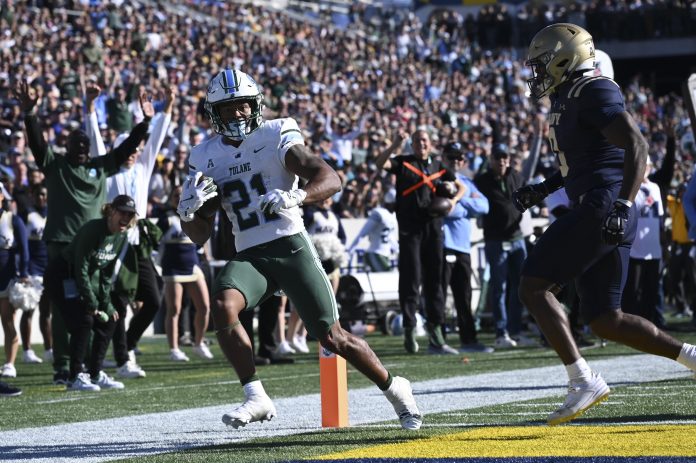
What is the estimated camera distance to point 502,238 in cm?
1261

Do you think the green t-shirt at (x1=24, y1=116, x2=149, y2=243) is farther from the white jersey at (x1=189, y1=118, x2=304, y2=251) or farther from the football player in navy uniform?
the football player in navy uniform

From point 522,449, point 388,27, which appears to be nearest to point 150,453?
point 522,449

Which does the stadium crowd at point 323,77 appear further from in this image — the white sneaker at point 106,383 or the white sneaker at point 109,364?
the white sneaker at point 106,383

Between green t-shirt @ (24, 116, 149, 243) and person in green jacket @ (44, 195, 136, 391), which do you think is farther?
green t-shirt @ (24, 116, 149, 243)

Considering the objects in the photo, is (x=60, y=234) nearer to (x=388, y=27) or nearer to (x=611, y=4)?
(x=388, y=27)

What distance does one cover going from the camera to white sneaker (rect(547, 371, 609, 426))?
5.73 m

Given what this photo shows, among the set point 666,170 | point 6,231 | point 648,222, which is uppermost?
point 666,170

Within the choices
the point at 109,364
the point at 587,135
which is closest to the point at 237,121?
the point at 587,135

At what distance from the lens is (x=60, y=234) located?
1012cm

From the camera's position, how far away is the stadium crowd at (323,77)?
19.0 m

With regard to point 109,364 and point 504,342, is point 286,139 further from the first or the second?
point 504,342

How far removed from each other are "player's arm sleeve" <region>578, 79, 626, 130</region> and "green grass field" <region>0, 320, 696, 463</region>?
4.35ft

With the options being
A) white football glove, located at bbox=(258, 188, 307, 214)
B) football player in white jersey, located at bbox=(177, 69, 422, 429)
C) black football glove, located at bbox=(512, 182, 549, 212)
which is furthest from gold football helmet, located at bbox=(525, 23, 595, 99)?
white football glove, located at bbox=(258, 188, 307, 214)

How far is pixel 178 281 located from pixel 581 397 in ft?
23.6
